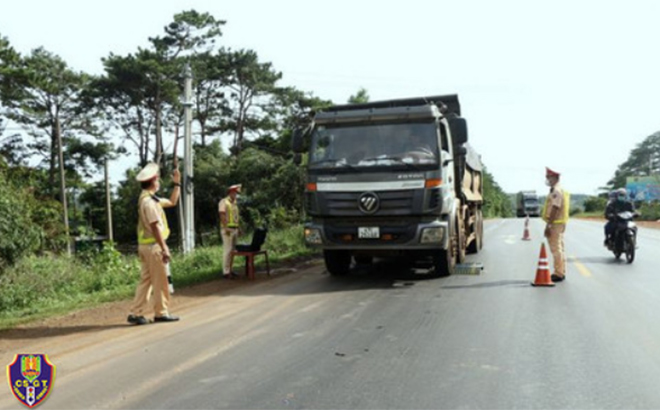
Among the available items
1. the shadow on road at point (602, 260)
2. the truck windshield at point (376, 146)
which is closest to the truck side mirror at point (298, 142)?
the truck windshield at point (376, 146)

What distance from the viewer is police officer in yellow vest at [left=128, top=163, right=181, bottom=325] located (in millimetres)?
6289

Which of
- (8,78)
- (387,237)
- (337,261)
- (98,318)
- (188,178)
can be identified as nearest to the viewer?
(98,318)

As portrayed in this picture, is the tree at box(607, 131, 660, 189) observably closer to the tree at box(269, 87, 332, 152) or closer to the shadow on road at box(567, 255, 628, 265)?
the tree at box(269, 87, 332, 152)

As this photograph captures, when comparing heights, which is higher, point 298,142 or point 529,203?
point 298,142

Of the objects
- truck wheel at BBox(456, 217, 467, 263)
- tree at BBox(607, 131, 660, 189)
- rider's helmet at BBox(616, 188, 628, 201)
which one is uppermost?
tree at BBox(607, 131, 660, 189)

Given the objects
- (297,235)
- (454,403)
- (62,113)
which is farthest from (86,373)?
(62,113)

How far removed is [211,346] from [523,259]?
8.95 meters

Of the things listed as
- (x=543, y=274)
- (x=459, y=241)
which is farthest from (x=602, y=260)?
(x=543, y=274)

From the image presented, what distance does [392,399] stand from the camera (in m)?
3.84

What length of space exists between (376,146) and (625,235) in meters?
6.63

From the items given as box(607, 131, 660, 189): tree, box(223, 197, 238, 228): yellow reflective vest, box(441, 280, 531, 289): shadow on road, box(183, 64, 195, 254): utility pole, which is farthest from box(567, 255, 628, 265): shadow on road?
box(607, 131, 660, 189): tree

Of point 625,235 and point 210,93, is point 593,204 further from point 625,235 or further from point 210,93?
point 625,235

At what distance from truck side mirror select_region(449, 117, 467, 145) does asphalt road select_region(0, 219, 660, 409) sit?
106 inches

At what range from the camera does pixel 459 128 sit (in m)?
9.26
